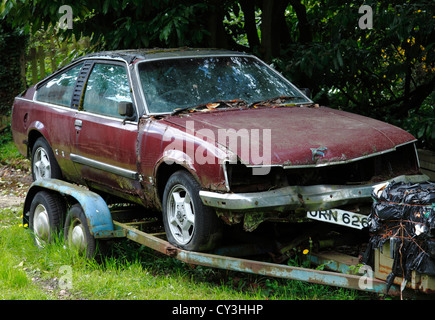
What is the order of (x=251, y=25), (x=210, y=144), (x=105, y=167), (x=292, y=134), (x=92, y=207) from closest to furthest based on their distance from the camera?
(x=210, y=144) → (x=292, y=134) → (x=92, y=207) → (x=105, y=167) → (x=251, y=25)

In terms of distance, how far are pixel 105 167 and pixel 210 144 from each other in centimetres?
169

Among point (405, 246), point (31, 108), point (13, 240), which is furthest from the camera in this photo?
point (31, 108)

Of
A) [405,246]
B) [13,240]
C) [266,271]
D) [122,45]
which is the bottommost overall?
[13,240]

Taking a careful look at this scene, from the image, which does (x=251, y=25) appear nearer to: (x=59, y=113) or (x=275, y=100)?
(x=59, y=113)

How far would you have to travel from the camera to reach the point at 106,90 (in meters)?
6.59

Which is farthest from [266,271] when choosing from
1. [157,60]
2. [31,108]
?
[31,108]

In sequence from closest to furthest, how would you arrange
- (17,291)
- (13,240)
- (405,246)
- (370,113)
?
1. (405,246)
2. (17,291)
3. (13,240)
4. (370,113)

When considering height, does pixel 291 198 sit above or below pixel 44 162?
above

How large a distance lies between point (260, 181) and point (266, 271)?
68 cm

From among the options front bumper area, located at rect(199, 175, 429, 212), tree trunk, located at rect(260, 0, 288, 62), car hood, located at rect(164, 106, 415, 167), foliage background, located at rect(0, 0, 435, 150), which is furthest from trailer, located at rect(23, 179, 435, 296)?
tree trunk, located at rect(260, 0, 288, 62)

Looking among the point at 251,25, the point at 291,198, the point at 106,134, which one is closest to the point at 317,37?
the point at 251,25

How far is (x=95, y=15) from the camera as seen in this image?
30.8 feet

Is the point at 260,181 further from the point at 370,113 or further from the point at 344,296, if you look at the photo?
the point at 370,113

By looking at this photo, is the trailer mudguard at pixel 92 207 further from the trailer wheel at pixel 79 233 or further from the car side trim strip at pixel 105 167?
the car side trim strip at pixel 105 167
